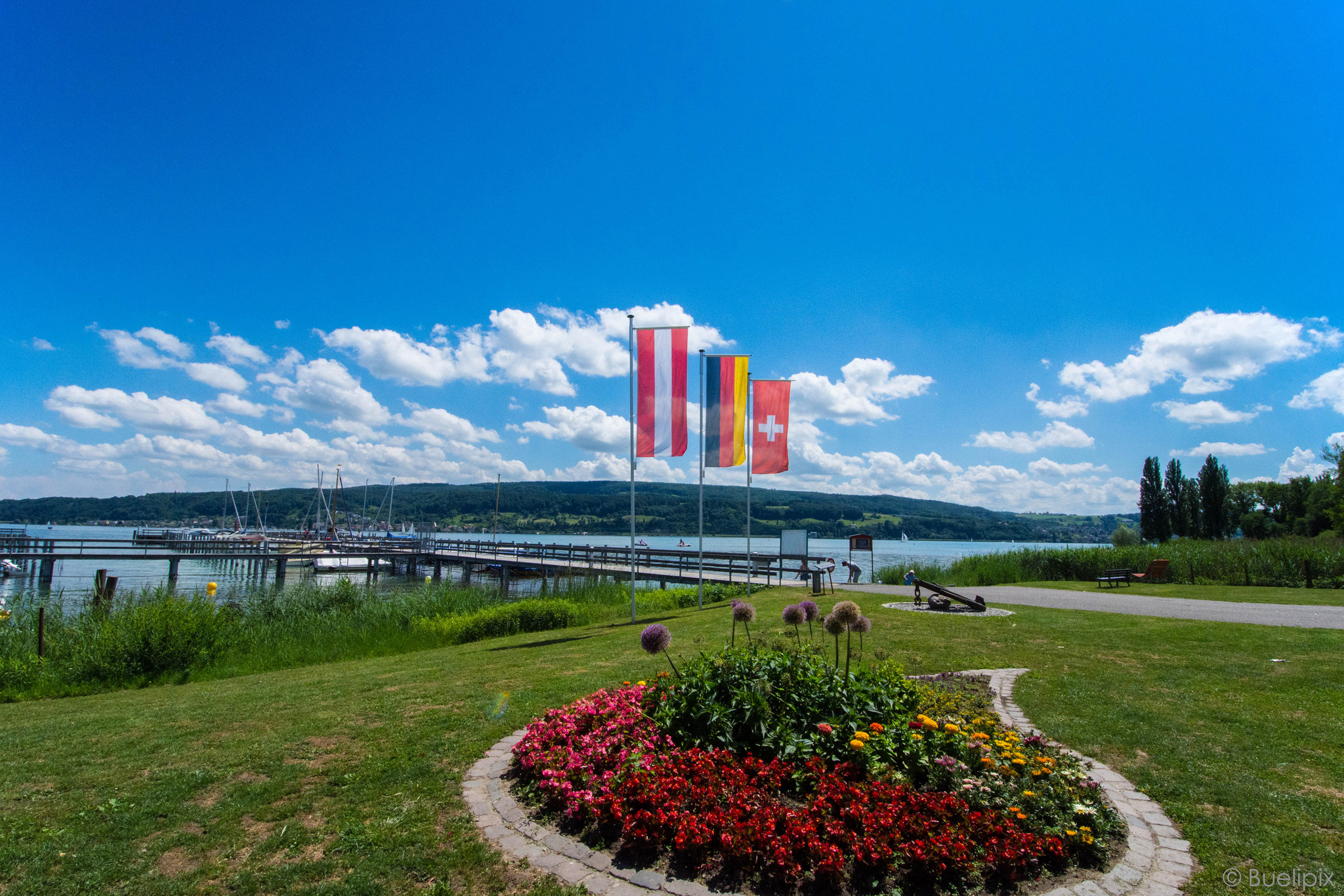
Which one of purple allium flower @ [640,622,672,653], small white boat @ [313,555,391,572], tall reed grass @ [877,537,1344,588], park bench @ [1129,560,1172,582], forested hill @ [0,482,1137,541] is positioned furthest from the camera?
forested hill @ [0,482,1137,541]

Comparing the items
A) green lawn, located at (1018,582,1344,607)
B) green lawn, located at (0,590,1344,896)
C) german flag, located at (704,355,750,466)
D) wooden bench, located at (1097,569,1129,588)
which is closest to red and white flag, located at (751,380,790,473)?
german flag, located at (704,355,750,466)

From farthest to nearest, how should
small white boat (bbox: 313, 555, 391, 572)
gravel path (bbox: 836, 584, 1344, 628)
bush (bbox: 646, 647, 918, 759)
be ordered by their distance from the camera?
small white boat (bbox: 313, 555, 391, 572) → gravel path (bbox: 836, 584, 1344, 628) → bush (bbox: 646, 647, 918, 759)

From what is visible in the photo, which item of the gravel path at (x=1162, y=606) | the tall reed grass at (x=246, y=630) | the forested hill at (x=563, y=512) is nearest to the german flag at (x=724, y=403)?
the tall reed grass at (x=246, y=630)

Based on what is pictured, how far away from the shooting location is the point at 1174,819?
4.08 m

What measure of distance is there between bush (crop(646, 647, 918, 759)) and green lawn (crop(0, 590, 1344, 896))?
5.60 feet

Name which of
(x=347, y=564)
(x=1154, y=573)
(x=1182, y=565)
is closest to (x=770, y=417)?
(x=1154, y=573)

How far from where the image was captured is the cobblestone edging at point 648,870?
3.32m

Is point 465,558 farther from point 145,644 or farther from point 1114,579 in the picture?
point 1114,579

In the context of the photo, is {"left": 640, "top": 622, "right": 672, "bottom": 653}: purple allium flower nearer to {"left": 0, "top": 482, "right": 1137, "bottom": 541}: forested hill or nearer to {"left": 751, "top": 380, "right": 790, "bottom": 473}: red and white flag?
{"left": 751, "top": 380, "right": 790, "bottom": 473}: red and white flag

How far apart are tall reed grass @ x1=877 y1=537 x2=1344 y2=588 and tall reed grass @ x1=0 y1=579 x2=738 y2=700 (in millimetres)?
12759

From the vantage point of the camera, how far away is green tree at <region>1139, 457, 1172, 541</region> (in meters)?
63.1

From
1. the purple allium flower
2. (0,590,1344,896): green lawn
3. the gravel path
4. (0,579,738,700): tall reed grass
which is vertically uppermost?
the purple allium flower

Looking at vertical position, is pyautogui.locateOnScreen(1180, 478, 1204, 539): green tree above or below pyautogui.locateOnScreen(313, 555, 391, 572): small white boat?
above

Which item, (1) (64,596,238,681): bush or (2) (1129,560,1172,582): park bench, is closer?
(1) (64,596,238,681): bush
